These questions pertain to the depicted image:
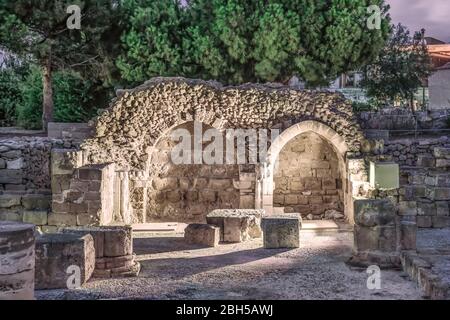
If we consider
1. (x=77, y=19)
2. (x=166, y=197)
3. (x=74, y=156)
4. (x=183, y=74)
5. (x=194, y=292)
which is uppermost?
(x=77, y=19)

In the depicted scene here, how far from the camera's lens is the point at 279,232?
11008mm

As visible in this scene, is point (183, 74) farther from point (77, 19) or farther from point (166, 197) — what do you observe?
point (166, 197)

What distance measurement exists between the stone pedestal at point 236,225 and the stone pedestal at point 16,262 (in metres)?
6.07

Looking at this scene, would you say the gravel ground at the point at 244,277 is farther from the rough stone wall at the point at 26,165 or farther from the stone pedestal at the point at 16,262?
the rough stone wall at the point at 26,165

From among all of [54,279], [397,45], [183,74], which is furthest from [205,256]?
[397,45]

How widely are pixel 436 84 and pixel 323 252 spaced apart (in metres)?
20.9

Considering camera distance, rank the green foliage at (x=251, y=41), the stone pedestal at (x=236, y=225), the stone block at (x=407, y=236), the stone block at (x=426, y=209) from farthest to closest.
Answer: the green foliage at (x=251, y=41) → the stone block at (x=426, y=209) → the stone pedestal at (x=236, y=225) → the stone block at (x=407, y=236)

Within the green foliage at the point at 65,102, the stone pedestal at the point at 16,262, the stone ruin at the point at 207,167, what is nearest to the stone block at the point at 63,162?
the stone ruin at the point at 207,167

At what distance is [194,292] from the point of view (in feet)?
25.3

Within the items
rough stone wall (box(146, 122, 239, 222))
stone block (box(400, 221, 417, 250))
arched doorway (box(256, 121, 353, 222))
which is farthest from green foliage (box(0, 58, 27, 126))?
stone block (box(400, 221, 417, 250))

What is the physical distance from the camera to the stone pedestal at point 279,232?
1098 cm

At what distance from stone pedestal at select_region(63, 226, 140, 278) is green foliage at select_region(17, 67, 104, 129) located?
1338 cm

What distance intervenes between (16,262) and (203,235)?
230 inches

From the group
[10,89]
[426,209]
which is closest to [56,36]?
[10,89]
